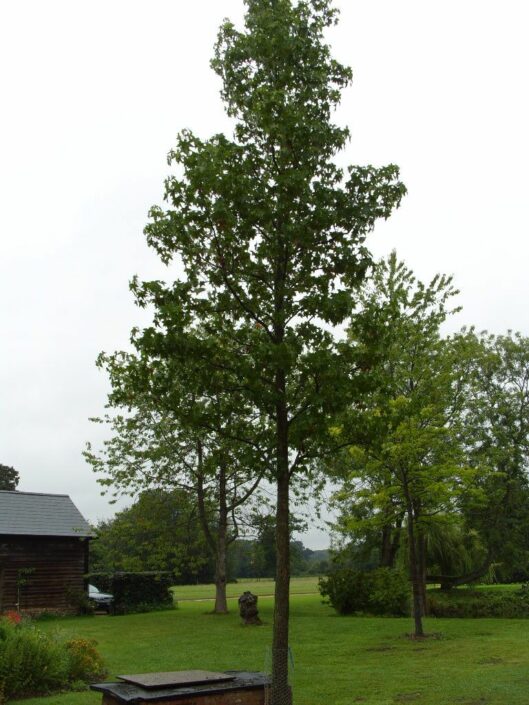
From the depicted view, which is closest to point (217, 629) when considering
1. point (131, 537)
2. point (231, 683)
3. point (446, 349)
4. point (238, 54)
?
point (131, 537)

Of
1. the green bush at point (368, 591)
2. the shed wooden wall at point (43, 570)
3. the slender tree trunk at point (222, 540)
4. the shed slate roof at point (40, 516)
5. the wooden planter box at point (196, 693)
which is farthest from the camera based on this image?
the slender tree trunk at point (222, 540)

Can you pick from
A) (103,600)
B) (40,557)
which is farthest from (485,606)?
(40,557)

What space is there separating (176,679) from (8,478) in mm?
63162

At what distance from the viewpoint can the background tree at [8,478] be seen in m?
65.0

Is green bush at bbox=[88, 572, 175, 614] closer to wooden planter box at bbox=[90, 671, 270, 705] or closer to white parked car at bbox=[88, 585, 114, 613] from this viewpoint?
white parked car at bbox=[88, 585, 114, 613]

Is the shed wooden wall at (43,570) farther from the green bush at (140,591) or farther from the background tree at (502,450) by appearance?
the background tree at (502,450)

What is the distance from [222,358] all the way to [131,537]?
66.8 ft

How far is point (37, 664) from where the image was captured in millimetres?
11367

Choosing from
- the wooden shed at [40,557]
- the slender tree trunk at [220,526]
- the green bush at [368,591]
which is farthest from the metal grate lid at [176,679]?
the wooden shed at [40,557]

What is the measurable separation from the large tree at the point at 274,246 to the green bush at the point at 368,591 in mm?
17492

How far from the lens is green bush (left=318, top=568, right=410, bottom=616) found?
2492 cm

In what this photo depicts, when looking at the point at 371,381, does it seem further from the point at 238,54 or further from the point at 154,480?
the point at 154,480

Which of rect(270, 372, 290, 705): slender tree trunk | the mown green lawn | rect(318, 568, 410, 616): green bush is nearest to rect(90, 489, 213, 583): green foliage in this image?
the mown green lawn

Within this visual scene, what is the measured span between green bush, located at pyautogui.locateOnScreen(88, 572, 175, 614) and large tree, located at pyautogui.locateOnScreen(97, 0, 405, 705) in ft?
74.4
